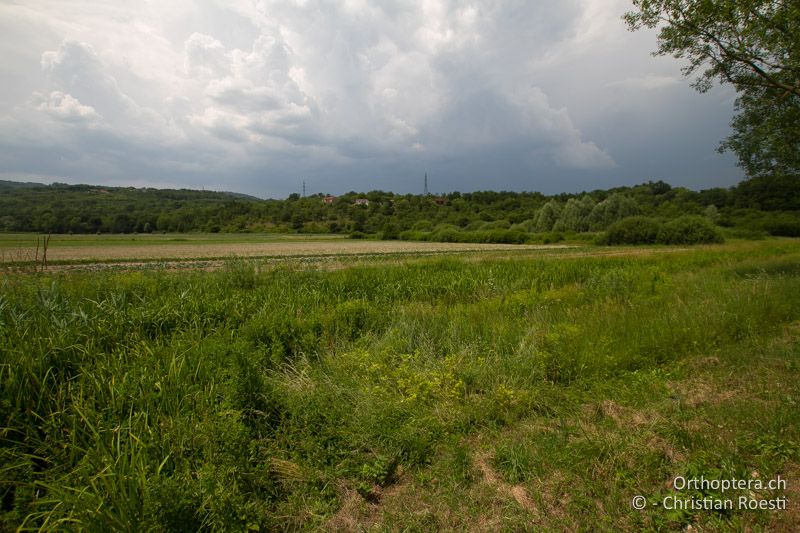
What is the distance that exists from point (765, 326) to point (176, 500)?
9509 millimetres

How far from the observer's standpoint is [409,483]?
3.40 m

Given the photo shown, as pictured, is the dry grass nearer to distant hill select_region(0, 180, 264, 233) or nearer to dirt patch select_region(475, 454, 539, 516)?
distant hill select_region(0, 180, 264, 233)

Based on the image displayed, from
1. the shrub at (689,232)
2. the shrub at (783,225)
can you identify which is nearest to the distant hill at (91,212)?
the shrub at (689,232)

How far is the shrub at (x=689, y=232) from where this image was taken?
47.4 metres

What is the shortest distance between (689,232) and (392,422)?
58105 mm

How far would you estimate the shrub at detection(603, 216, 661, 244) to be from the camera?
50.7 meters

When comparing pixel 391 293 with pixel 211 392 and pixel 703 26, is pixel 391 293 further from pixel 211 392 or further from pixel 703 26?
pixel 703 26

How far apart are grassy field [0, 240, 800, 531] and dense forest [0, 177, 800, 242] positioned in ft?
59.2

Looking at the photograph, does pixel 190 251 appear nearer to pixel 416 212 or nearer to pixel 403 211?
pixel 416 212

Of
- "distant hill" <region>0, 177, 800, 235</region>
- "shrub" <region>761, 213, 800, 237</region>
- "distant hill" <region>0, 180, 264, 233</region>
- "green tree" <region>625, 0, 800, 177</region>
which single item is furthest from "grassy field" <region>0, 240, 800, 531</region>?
"shrub" <region>761, 213, 800, 237</region>

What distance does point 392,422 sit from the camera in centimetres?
413

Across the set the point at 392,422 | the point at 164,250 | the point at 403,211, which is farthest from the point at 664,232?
the point at 403,211

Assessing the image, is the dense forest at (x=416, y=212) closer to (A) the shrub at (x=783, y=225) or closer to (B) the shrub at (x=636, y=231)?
(A) the shrub at (x=783, y=225)

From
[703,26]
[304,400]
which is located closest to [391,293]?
[304,400]
